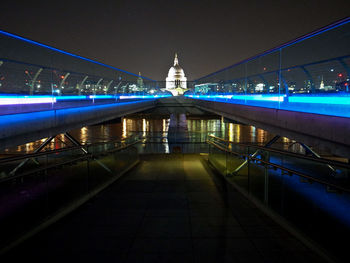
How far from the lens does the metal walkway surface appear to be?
2863 millimetres

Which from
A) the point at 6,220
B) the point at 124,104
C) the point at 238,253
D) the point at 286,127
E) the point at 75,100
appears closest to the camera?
the point at 238,253

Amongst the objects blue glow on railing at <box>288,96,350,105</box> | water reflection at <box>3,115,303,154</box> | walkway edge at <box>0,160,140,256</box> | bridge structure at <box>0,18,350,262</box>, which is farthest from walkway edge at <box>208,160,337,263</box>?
water reflection at <box>3,115,303,154</box>

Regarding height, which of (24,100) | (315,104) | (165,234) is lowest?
(165,234)

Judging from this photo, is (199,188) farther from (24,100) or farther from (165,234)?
(24,100)

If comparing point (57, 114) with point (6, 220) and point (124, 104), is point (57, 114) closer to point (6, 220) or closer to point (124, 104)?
point (6, 220)

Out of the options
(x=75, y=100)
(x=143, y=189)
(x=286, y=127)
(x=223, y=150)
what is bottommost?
(x=143, y=189)

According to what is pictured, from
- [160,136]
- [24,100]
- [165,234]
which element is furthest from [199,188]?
[160,136]

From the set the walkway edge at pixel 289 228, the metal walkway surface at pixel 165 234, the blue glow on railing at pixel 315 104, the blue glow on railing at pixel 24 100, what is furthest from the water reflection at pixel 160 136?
the walkway edge at pixel 289 228

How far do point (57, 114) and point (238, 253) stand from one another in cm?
494

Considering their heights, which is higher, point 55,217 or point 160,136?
point 55,217

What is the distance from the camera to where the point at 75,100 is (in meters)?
8.52

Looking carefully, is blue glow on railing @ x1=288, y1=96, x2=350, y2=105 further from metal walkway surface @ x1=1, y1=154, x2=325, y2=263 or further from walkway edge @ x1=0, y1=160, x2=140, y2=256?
walkway edge @ x1=0, y1=160, x2=140, y2=256

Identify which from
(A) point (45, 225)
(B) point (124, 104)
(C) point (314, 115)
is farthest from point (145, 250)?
(B) point (124, 104)

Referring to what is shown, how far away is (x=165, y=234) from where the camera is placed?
3367 millimetres
